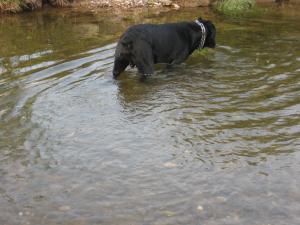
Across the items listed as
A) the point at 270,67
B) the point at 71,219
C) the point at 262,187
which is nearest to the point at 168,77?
the point at 270,67

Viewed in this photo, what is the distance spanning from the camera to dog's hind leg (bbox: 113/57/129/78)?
27.1 ft

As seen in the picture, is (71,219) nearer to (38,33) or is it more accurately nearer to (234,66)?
(234,66)

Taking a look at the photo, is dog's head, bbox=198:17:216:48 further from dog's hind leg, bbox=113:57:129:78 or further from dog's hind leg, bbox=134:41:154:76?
dog's hind leg, bbox=113:57:129:78

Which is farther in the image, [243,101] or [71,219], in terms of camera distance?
[243,101]

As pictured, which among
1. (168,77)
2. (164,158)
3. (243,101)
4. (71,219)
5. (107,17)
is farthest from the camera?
(107,17)

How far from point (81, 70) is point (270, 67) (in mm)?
3821

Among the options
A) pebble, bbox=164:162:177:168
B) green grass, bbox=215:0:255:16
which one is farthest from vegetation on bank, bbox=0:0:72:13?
pebble, bbox=164:162:177:168

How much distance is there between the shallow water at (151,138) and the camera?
4.59m

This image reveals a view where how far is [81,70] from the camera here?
362 inches

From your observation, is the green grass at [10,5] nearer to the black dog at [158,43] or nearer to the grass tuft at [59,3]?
the grass tuft at [59,3]

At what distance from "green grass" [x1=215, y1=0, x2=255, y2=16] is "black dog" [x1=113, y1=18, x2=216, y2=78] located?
5.65 m

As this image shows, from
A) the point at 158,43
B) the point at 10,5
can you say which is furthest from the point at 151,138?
the point at 10,5

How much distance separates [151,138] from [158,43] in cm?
307

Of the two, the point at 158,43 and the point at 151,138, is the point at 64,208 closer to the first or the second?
the point at 151,138
